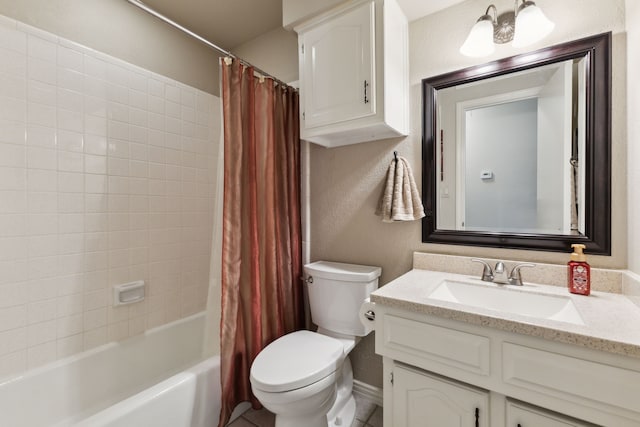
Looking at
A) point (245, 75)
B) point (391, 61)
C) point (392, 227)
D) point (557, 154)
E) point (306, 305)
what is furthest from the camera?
point (306, 305)

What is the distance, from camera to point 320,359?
4.26 feet

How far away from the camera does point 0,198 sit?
129 cm

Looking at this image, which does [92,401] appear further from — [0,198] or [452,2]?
[452,2]

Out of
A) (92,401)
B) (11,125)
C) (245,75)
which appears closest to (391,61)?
(245,75)

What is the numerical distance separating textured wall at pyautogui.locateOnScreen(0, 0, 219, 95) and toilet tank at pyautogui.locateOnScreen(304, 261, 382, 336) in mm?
1715

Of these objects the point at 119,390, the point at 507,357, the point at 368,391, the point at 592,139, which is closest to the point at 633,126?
the point at 592,139

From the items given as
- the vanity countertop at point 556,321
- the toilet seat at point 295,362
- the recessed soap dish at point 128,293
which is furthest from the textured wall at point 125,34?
the vanity countertop at point 556,321

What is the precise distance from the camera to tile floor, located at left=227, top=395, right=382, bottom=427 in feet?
5.03

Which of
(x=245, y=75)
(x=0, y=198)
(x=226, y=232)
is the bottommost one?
(x=226, y=232)

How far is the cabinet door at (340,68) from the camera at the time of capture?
1.37m

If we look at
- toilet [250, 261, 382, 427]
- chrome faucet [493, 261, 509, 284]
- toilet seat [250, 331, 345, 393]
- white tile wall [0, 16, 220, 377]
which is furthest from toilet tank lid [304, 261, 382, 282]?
white tile wall [0, 16, 220, 377]

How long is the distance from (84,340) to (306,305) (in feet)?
4.16

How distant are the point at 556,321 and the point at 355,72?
1282 mm

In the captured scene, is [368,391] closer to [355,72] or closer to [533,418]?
[533,418]
